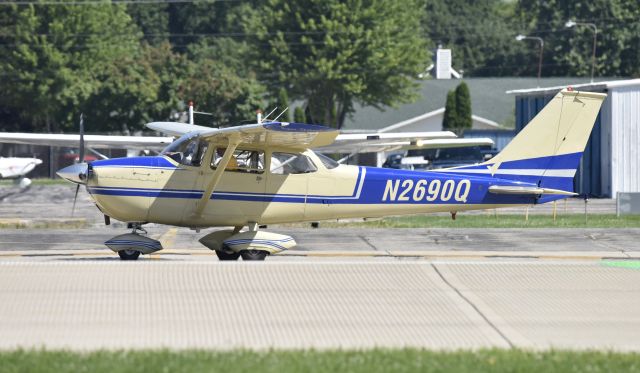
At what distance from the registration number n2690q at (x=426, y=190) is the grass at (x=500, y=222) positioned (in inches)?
262

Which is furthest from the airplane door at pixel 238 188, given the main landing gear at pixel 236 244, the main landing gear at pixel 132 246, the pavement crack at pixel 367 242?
the pavement crack at pixel 367 242

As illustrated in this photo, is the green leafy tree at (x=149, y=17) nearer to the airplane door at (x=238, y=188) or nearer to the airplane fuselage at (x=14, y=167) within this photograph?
the airplane fuselage at (x=14, y=167)

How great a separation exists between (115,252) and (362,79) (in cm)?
5055

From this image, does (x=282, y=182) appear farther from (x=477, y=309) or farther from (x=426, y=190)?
(x=477, y=309)

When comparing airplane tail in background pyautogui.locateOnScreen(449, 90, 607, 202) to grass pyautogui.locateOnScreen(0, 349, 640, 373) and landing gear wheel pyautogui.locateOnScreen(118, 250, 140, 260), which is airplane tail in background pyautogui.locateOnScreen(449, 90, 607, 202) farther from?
grass pyautogui.locateOnScreen(0, 349, 640, 373)

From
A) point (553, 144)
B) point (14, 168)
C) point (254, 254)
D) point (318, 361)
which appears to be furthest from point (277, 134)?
point (14, 168)

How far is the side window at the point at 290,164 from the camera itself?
1584 centimetres

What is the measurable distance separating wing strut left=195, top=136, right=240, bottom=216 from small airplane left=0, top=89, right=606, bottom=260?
0.04 ft

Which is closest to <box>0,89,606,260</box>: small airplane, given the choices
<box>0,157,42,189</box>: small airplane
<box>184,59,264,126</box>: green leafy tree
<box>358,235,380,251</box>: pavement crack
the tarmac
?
<box>358,235,380,251</box>: pavement crack

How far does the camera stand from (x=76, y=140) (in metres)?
→ 25.5

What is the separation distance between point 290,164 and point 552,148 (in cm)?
387

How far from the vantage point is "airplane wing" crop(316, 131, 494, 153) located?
81.0 ft

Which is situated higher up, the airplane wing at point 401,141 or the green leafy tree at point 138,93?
the green leafy tree at point 138,93

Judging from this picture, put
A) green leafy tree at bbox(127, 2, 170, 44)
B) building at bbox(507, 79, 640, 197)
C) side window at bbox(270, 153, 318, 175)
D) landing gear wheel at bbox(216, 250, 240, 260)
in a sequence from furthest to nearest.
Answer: green leafy tree at bbox(127, 2, 170, 44) → building at bbox(507, 79, 640, 197) → landing gear wheel at bbox(216, 250, 240, 260) → side window at bbox(270, 153, 318, 175)
